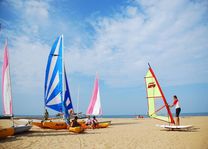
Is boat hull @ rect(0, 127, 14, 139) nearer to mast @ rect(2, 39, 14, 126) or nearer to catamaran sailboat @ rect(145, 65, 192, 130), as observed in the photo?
mast @ rect(2, 39, 14, 126)

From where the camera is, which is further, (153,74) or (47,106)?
(47,106)

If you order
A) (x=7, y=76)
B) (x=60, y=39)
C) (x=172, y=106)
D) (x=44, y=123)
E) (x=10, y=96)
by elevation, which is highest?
(x=60, y=39)

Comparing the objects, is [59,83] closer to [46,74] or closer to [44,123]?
[46,74]

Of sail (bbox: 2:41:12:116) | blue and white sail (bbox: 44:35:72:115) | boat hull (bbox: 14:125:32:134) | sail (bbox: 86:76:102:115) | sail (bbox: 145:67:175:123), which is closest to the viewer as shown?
sail (bbox: 2:41:12:116)

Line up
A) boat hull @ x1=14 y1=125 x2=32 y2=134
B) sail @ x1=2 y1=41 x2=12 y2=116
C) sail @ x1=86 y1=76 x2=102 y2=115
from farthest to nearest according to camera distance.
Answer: sail @ x1=86 y1=76 x2=102 y2=115
boat hull @ x1=14 y1=125 x2=32 y2=134
sail @ x1=2 y1=41 x2=12 y2=116

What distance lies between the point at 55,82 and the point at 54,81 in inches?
4.5

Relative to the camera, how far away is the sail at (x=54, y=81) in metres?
14.7

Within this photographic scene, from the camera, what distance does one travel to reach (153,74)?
45.6 ft

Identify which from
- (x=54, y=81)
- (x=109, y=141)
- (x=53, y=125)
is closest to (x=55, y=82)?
(x=54, y=81)

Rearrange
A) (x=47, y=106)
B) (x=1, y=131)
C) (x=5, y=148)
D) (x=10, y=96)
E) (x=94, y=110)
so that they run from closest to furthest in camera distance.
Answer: (x=5, y=148) → (x=1, y=131) → (x=10, y=96) → (x=47, y=106) → (x=94, y=110)

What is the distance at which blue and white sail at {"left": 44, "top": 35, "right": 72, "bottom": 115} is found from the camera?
14.7 meters

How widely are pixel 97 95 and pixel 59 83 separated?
24.4ft

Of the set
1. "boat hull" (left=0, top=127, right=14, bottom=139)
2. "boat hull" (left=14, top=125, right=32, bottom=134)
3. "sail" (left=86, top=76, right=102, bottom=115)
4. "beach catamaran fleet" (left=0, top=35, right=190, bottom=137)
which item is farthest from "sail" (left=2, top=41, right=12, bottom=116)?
"sail" (left=86, top=76, right=102, bottom=115)

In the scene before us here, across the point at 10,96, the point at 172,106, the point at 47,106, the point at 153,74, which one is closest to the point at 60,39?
the point at 47,106
